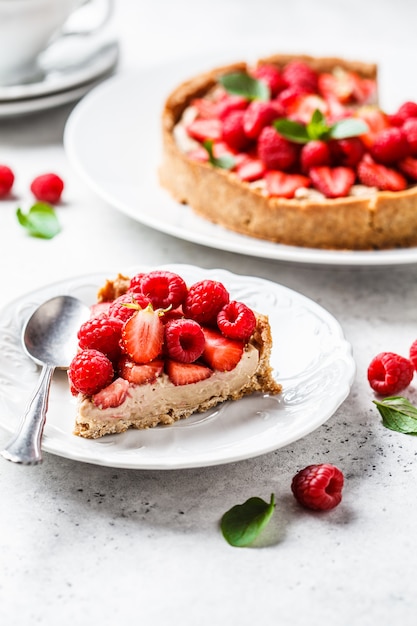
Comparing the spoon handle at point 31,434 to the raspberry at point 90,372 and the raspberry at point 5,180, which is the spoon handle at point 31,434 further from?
the raspberry at point 5,180

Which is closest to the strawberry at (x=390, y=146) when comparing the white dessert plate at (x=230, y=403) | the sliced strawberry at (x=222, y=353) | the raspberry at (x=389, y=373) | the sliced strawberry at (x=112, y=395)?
the white dessert plate at (x=230, y=403)

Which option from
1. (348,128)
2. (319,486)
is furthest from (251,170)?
(319,486)

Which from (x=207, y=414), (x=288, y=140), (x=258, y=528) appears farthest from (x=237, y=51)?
(x=258, y=528)

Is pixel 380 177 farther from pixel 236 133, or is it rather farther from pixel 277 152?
pixel 236 133

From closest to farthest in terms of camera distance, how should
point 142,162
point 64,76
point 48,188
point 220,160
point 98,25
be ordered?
point 220,160, point 48,188, point 142,162, point 64,76, point 98,25

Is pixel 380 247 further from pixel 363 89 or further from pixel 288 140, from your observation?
pixel 363 89
